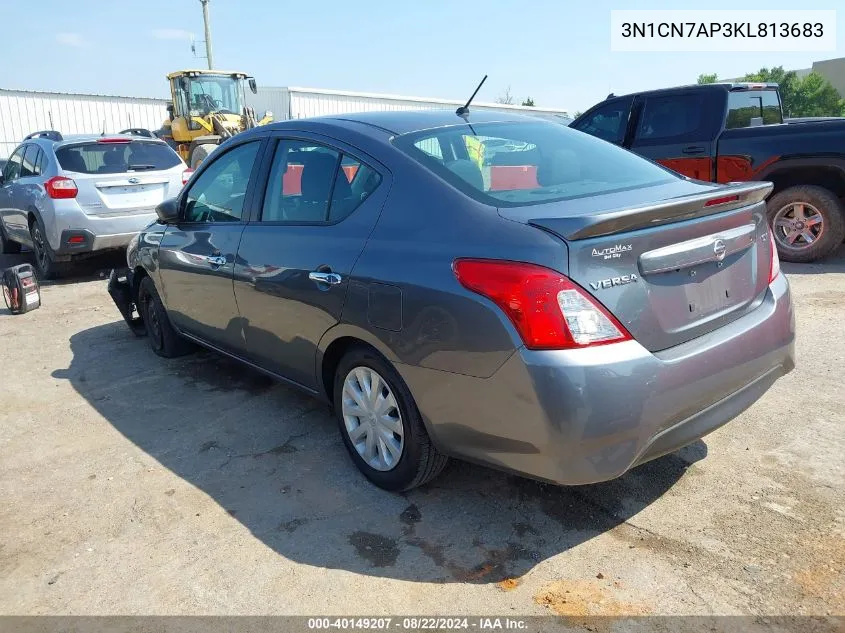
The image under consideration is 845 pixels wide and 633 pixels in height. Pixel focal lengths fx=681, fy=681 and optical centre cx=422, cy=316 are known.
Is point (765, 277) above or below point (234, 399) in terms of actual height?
above

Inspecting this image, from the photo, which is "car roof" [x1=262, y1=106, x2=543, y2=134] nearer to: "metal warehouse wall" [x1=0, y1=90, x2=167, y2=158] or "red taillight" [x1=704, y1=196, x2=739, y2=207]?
"red taillight" [x1=704, y1=196, x2=739, y2=207]

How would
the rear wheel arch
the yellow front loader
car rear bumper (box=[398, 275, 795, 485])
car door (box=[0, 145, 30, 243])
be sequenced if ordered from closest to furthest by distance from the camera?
car rear bumper (box=[398, 275, 795, 485]) < the rear wheel arch < car door (box=[0, 145, 30, 243]) < the yellow front loader

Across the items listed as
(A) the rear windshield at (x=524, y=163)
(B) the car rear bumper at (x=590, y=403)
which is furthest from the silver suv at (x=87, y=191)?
(B) the car rear bumper at (x=590, y=403)

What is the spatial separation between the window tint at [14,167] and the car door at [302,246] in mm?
7136

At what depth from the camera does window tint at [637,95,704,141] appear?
25.7 ft

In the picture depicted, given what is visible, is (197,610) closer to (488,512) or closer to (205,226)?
(488,512)

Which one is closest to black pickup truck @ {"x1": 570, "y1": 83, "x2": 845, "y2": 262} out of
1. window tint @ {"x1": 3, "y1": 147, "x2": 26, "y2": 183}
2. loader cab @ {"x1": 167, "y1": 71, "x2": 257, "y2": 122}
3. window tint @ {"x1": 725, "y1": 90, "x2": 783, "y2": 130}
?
window tint @ {"x1": 725, "y1": 90, "x2": 783, "y2": 130}

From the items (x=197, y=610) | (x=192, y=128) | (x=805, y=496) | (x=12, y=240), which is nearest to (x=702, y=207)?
(x=805, y=496)

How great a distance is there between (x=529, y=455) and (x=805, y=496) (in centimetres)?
139

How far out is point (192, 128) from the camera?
19453 millimetres

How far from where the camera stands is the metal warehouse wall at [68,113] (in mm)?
25422

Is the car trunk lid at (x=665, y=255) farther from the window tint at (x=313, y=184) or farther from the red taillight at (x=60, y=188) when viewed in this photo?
the red taillight at (x=60, y=188)

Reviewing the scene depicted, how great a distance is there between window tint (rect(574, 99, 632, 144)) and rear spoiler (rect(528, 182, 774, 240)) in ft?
19.4

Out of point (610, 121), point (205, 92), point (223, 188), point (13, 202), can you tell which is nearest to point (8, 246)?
point (13, 202)
